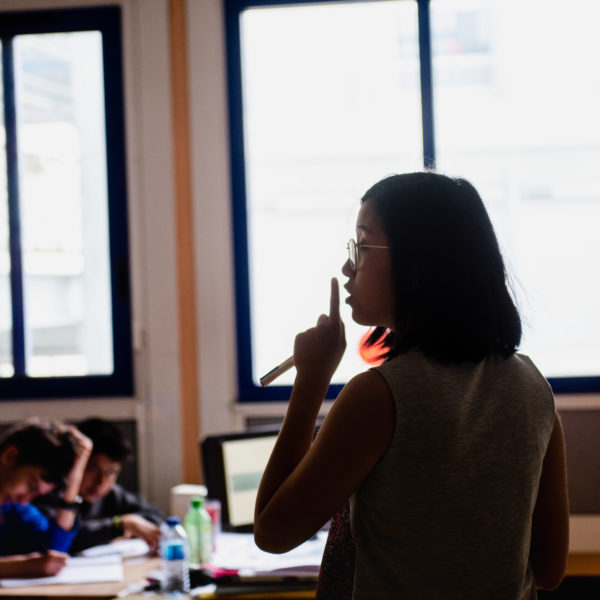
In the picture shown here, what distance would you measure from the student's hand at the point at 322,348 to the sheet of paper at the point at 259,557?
112 cm

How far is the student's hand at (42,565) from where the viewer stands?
2025mm

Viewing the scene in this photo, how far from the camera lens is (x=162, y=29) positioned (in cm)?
272

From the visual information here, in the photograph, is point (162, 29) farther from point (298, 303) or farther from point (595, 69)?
point (595, 69)

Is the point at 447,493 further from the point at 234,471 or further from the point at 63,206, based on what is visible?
the point at 63,206

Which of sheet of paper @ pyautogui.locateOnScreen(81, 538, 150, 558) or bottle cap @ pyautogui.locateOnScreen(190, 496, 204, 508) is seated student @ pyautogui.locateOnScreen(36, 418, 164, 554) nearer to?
sheet of paper @ pyautogui.locateOnScreen(81, 538, 150, 558)

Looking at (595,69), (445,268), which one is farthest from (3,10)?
(445,268)

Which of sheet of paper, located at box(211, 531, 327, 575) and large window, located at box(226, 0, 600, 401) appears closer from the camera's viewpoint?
sheet of paper, located at box(211, 531, 327, 575)

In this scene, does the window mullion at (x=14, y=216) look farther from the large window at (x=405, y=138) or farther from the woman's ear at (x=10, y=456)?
the large window at (x=405, y=138)

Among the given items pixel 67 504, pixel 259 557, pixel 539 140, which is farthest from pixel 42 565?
pixel 539 140

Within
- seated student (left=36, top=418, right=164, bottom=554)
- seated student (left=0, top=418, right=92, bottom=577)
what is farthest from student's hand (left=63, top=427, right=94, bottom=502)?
seated student (left=36, top=418, right=164, bottom=554)

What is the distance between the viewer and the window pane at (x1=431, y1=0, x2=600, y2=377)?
281 cm

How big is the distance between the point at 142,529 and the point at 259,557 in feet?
1.42

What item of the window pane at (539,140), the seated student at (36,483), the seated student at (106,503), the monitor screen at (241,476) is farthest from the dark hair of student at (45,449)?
the window pane at (539,140)

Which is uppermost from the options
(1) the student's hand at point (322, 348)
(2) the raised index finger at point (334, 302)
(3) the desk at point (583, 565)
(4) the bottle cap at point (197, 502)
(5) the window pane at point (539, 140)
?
(5) the window pane at point (539, 140)
